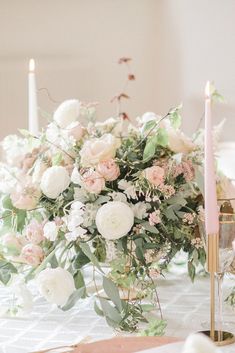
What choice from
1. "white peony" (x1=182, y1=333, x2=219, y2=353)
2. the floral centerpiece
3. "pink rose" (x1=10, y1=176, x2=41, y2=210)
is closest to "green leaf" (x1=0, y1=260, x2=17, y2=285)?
the floral centerpiece

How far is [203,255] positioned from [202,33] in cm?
184

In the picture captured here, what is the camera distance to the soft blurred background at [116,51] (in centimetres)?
304

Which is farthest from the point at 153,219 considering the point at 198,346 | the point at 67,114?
the point at 198,346

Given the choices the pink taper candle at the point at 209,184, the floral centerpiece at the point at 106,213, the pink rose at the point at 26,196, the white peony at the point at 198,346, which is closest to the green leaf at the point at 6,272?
the floral centerpiece at the point at 106,213

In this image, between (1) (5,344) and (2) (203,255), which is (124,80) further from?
(1) (5,344)

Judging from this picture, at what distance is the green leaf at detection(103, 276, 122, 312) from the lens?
4.23 ft

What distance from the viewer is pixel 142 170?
1354 mm

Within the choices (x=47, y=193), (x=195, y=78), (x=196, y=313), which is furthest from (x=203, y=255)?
(x=195, y=78)

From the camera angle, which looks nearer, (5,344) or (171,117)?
(5,344)

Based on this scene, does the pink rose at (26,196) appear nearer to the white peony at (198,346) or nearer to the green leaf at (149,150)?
the green leaf at (149,150)

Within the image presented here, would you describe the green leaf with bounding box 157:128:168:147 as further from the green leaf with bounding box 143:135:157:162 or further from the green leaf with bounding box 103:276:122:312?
the green leaf with bounding box 103:276:122:312

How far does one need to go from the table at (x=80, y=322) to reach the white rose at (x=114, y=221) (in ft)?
0.56

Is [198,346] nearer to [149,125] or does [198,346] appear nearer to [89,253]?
[89,253]

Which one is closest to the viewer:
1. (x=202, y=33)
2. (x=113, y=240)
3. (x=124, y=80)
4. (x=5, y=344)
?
(x=5, y=344)
